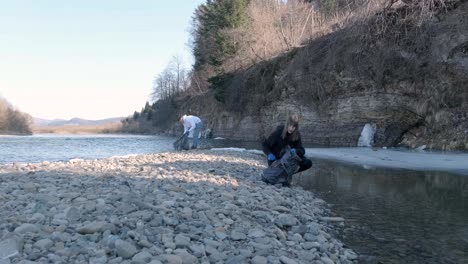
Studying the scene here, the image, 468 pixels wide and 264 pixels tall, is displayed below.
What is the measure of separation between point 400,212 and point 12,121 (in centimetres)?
7975

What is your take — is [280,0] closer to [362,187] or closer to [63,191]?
[362,187]

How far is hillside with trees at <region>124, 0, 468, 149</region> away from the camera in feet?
66.4

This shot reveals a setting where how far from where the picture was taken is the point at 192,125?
728 inches

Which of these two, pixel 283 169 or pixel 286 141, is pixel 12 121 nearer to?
pixel 283 169

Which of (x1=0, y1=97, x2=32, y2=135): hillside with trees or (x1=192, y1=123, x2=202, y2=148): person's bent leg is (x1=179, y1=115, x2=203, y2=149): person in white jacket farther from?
(x1=0, y1=97, x2=32, y2=135): hillside with trees

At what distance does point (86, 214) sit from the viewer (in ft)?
15.7

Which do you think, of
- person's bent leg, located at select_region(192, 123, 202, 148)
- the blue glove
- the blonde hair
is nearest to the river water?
the blue glove

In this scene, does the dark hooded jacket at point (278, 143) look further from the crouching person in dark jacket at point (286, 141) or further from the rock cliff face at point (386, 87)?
the rock cliff face at point (386, 87)

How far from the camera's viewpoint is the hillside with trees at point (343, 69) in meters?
20.2

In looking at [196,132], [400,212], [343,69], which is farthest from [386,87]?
[400,212]

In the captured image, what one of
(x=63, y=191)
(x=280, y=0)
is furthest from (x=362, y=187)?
(x=280, y=0)

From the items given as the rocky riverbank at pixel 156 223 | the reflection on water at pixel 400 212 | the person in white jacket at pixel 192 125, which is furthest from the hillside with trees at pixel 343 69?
the rocky riverbank at pixel 156 223

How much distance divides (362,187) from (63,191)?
6.53 metres

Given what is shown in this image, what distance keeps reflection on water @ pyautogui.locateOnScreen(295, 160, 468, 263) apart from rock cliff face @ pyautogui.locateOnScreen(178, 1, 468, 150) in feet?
28.4
